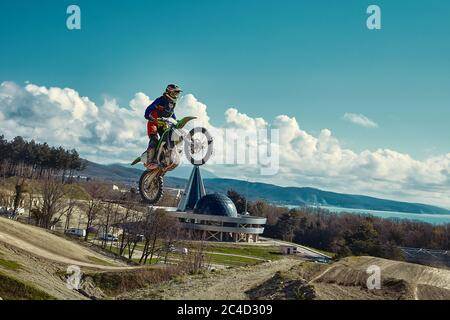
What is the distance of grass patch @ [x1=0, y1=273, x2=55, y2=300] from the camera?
942 inches

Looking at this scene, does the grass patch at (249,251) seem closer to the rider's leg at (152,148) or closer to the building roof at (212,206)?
the building roof at (212,206)

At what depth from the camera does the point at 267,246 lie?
98625 millimetres

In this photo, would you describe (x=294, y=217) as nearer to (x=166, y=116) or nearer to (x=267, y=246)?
(x=267, y=246)

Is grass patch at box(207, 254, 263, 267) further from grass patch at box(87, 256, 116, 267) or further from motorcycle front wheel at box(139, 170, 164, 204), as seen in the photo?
motorcycle front wheel at box(139, 170, 164, 204)

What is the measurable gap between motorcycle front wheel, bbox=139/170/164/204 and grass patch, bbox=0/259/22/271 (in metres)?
17.6

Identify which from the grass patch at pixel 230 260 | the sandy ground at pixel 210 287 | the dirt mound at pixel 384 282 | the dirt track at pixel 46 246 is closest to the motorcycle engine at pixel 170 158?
the sandy ground at pixel 210 287

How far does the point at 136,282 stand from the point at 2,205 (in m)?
69.2

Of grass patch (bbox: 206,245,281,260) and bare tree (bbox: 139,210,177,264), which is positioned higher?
bare tree (bbox: 139,210,177,264)

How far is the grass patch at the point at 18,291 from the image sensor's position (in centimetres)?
2392

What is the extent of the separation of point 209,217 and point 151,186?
2963 inches

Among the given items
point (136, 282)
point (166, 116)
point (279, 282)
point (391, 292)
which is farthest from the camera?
point (136, 282)

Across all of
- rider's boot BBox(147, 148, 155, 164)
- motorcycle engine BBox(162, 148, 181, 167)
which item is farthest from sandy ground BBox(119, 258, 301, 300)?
rider's boot BBox(147, 148, 155, 164)
